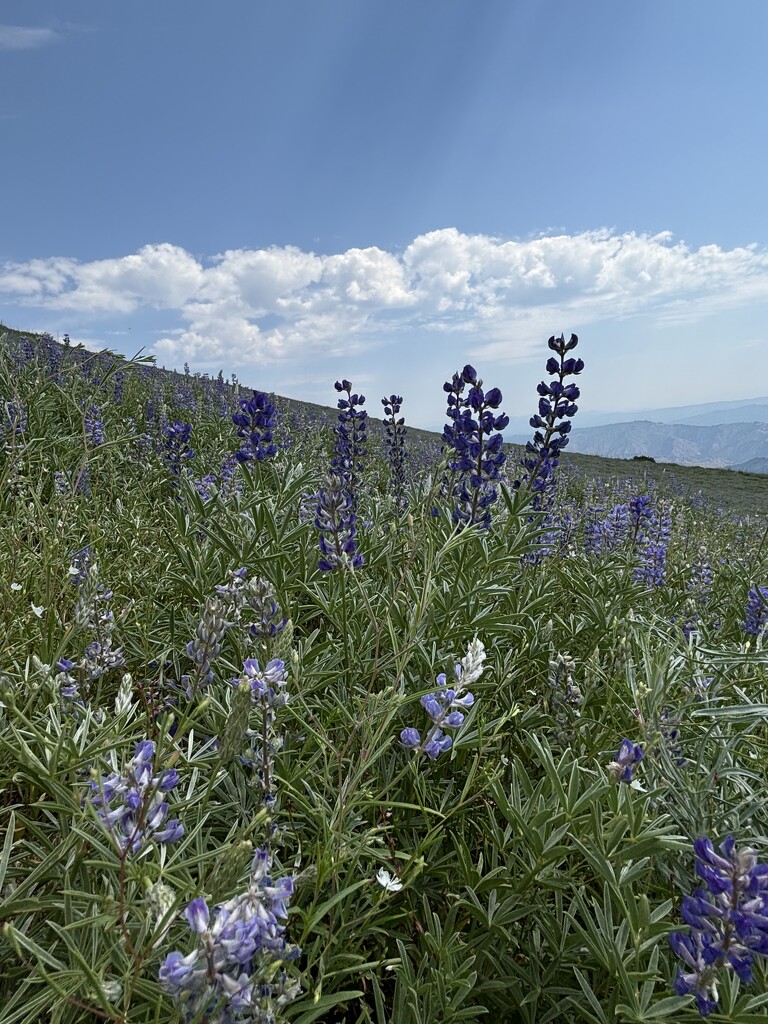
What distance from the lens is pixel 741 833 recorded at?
1387 mm

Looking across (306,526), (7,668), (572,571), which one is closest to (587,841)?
(306,526)

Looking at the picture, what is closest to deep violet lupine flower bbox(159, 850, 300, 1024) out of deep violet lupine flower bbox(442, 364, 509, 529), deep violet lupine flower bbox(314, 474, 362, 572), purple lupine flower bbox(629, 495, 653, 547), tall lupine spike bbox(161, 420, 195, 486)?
deep violet lupine flower bbox(314, 474, 362, 572)

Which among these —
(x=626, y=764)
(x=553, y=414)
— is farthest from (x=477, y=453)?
(x=626, y=764)

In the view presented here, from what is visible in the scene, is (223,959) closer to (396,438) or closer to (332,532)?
(332,532)

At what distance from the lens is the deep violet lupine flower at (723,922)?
867mm

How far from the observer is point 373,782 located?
172 centimetres

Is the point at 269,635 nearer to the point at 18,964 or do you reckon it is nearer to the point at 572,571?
the point at 18,964

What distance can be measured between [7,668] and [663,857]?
2208 millimetres

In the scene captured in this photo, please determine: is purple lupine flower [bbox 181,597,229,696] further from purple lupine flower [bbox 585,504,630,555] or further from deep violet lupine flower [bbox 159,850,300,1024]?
purple lupine flower [bbox 585,504,630,555]

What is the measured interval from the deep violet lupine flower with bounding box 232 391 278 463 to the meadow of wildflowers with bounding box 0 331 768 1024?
0.02 metres

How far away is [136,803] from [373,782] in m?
1.01

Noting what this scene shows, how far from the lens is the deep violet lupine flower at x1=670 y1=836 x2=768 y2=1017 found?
0.87m

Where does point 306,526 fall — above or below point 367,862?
above

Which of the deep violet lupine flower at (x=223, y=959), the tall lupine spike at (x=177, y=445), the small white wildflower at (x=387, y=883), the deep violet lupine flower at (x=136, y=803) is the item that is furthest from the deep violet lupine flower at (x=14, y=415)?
the deep violet lupine flower at (x=223, y=959)
